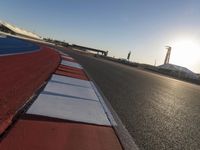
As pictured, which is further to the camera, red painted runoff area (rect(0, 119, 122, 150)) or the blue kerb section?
the blue kerb section

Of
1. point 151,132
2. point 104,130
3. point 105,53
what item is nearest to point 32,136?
point 104,130

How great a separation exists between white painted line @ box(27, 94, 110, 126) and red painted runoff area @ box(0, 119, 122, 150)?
16.0 inches

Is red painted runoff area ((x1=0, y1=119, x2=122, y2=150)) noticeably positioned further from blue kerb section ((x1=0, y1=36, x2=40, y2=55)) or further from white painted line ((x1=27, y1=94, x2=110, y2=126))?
blue kerb section ((x1=0, y1=36, x2=40, y2=55))

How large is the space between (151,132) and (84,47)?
10007cm

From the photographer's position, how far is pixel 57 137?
164 inches

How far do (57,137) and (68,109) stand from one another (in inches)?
69.7

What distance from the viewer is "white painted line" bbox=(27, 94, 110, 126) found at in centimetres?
540

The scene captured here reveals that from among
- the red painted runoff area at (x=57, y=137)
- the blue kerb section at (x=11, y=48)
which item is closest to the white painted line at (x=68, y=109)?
the red painted runoff area at (x=57, y=137)

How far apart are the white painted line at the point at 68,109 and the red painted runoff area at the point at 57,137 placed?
16.0 inches

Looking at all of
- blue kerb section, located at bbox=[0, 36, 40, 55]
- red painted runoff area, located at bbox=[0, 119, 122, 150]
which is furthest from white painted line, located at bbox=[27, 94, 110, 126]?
blue kerb section, located at bbox=[0, 36, 40, 55]

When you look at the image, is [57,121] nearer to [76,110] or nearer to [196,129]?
[76,110]

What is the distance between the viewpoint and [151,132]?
17.9 ft

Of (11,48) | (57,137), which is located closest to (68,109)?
(57,137)

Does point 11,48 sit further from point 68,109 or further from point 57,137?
point 57,137
